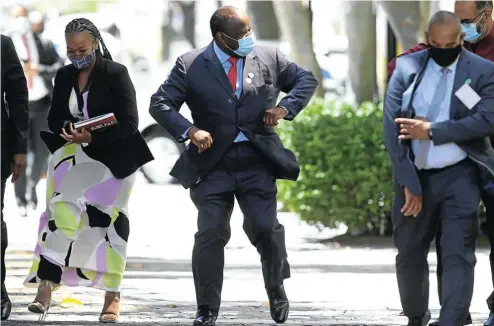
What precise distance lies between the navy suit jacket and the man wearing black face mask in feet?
2.95

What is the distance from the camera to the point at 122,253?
29.6ft

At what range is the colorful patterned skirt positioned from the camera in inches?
351

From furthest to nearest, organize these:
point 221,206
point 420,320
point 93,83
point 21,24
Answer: point 21,24 → point 93,83 → point 221,206 → point 420,320

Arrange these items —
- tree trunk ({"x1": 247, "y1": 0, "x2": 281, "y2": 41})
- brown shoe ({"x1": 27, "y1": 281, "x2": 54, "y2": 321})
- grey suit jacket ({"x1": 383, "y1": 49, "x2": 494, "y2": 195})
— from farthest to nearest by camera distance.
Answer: tree trunk ({"x1": 247, "y1": 0, "x2": 281, "y2": 41}), brown shoe ({"x1": 27, "y1": 281, "x2": 54, "y2": 321}), grey suit jacket ({"x1": 383, "y1": 49, "x2": 494, "y2": 195})

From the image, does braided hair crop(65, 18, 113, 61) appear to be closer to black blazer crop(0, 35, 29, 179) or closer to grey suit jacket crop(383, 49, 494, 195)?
black blazer crop(0, 35, 29, 179)

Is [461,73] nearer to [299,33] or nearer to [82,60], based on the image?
[82,60]

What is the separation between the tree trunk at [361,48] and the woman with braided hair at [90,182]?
30.0ft

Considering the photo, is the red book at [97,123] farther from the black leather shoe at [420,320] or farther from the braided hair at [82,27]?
the black leather shoe at [420,320]

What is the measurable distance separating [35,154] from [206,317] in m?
9.97

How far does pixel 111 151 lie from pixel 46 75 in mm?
10594

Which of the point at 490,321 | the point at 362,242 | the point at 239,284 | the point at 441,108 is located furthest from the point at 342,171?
the point at 441,108

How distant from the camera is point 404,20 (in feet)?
53.5

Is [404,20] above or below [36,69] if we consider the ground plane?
above

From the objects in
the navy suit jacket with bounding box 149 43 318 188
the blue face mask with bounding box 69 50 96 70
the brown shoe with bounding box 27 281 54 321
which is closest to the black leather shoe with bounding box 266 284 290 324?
the navy suit jacket with bounding box 149 43 318 188
